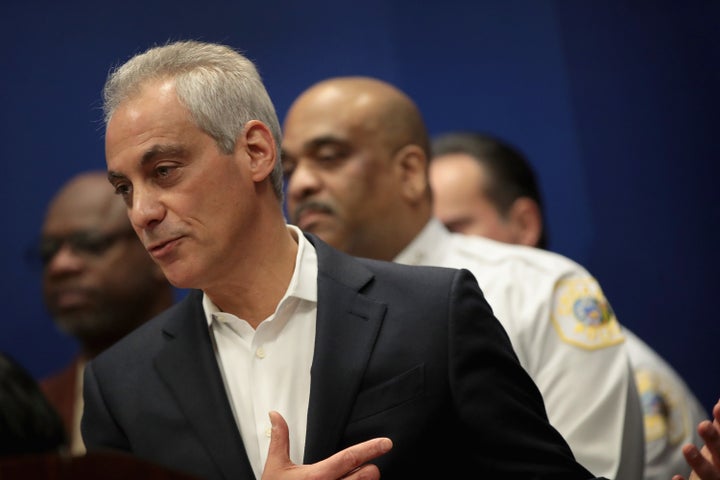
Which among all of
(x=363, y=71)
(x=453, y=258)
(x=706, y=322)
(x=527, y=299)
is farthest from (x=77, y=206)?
(x=706, y=322)

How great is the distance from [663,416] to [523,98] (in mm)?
1276

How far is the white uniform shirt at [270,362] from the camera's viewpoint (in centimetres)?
186

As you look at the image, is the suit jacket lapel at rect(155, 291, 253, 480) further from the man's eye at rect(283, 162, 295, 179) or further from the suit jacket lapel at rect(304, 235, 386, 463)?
the man's eye at rect(283, 162, 295, 179)

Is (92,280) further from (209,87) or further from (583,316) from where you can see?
(209,87)

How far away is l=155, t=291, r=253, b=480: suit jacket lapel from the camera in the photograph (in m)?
1.81

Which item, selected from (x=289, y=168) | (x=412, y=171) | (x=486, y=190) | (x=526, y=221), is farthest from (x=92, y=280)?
(x=526, y=221)

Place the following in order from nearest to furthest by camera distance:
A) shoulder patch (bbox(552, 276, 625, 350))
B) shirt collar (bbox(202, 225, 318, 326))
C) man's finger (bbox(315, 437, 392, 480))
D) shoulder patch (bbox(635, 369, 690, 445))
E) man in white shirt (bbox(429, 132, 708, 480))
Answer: man's finger (bbox(315, 437, 392, 480)), shirt collar (bbox(202, 225, 318, 326)), shoulder patch (bbox(552, 276, 625, 350)), shoulder patch (bbox(635, 369, 690, 445)), man in white shirt (bbox(429, 132, 708, 480))

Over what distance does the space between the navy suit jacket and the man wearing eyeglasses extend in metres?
1.69

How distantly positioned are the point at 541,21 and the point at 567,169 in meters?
0.52

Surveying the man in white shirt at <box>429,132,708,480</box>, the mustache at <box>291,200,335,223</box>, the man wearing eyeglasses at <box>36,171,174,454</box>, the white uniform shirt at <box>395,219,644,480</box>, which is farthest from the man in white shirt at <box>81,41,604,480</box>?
the man in white shirt at <box>429,132,708,480</box>

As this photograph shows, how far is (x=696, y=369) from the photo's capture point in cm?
379

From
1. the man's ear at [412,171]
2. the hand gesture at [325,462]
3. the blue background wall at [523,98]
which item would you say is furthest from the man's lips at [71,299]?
the hand gesture at [325,462]

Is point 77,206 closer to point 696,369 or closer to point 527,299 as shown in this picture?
point 527,299

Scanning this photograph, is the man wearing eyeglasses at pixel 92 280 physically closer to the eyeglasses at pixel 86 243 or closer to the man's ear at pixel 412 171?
the eyeglasses at pixel 86 243
